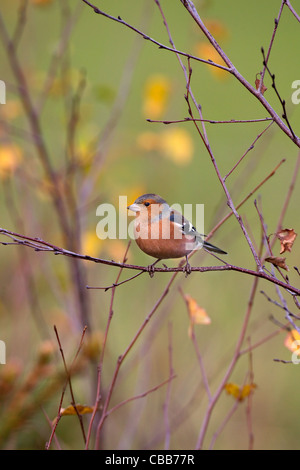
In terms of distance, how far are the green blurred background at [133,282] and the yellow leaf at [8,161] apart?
0.02m

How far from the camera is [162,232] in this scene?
233cm

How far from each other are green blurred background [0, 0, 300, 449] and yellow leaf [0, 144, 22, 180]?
0.08 ft

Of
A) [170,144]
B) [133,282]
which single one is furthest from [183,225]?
[133,282]

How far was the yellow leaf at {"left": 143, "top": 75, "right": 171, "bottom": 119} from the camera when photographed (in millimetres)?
3559

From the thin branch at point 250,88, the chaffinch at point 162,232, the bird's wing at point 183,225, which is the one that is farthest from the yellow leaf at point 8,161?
the thin branch at point 250,88

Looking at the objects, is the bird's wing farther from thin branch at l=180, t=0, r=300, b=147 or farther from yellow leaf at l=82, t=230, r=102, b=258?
yellow leaf at l=82, t=230, r=102, b=258

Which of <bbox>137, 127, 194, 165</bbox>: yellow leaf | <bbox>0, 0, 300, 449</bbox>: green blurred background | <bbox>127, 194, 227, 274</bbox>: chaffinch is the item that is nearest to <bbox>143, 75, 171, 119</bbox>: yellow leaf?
<bbox>0, 0, 300, 449</bbox>: green blurred background

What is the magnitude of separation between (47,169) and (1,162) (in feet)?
0.95

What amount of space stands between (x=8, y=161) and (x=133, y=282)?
2.38m

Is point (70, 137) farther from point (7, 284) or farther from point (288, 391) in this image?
point (288, 391)

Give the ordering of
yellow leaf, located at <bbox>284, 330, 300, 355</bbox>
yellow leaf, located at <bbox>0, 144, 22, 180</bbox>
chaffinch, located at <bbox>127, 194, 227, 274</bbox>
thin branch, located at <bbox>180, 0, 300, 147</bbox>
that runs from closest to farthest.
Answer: thin branch, located at <bbox>180, 0, 300, 147</bbox> < yellow leaf, located at <bbox>284, 330, 300, 355</bbox> < chaffinch, located at <bbox>127, 194, 227, 274</bbox> < yellow leaf, located at <bbox>0, 144, 22, 180</bbox>

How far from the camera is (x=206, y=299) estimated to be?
458cm
